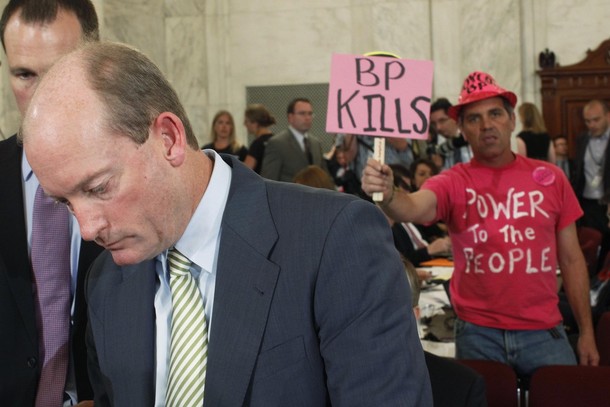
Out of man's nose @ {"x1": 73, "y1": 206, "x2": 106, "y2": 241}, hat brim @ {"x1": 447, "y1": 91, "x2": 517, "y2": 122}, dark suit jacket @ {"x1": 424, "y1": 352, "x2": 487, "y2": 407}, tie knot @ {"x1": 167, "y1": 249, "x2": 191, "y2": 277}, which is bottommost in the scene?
dark suit jacket @ {"x1": 424, "y1": 352, "x2": 487, "y2": 407}

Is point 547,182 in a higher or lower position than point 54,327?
higher

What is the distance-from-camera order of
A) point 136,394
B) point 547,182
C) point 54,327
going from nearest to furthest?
point 136,394
point 54,327
point 547,182

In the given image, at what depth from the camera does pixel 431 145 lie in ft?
30.1

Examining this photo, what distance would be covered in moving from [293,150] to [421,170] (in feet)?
3.93

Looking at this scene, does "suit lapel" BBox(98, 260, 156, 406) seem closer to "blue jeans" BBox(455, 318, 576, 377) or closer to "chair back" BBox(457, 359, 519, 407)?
"chair back" BBox(457, 359, 519, 407)

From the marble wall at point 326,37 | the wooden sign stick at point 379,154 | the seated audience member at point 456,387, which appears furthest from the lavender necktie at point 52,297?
the marble wall at point 326,37

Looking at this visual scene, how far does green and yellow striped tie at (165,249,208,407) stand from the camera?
1682 mm

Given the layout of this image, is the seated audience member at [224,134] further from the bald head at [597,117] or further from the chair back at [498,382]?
the chair back at [498,382]

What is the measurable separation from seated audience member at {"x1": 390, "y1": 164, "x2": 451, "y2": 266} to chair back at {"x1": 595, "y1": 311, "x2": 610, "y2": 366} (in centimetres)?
207

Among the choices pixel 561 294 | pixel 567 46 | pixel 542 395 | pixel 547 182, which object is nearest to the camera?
pixel 542 395

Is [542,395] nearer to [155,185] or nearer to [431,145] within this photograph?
[155,185]

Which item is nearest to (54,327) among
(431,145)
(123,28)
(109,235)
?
(109,235)

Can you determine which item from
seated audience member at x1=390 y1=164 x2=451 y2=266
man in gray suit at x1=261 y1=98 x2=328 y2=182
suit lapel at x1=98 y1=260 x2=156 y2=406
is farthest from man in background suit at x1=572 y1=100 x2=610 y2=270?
suit lapel at x1=98 y1=260 x2=156 y2=406

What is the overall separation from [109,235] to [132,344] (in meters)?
0.33
